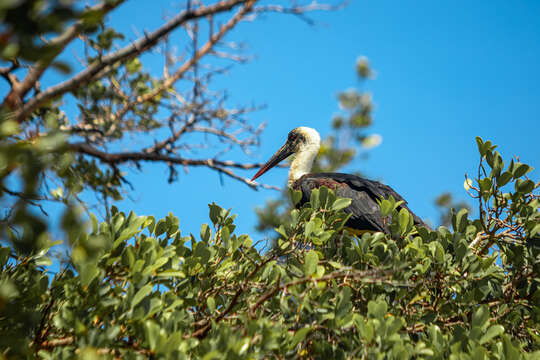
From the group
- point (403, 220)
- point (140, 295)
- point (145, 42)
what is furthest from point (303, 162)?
point (140, 295)

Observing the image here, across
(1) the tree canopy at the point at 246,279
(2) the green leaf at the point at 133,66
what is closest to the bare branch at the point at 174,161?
(2) the green leaf at the point at 133,66

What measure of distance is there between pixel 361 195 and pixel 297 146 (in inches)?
98.2

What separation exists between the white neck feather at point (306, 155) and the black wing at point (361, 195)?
137 centimetres

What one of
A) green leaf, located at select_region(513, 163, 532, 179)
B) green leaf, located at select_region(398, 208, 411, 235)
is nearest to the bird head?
green leaf, located at select_region(513, 163, 532, 179)

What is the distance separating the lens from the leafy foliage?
5.35 ft

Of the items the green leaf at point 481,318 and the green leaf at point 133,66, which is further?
the green leaf at point 133,66

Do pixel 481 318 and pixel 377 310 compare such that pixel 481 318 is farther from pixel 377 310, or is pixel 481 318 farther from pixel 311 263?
pixel 311 263

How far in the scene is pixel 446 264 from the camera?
2.26m

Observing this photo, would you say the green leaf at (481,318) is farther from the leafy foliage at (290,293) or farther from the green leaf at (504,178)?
the green leaf at (504,178)

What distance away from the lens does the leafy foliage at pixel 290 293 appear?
5.35 feet

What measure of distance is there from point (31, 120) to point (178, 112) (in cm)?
208

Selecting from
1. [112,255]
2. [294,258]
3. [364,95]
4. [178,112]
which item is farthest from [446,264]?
[364,95]

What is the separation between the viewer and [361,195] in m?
4.90

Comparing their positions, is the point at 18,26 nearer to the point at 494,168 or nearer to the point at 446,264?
the point at 446,264
